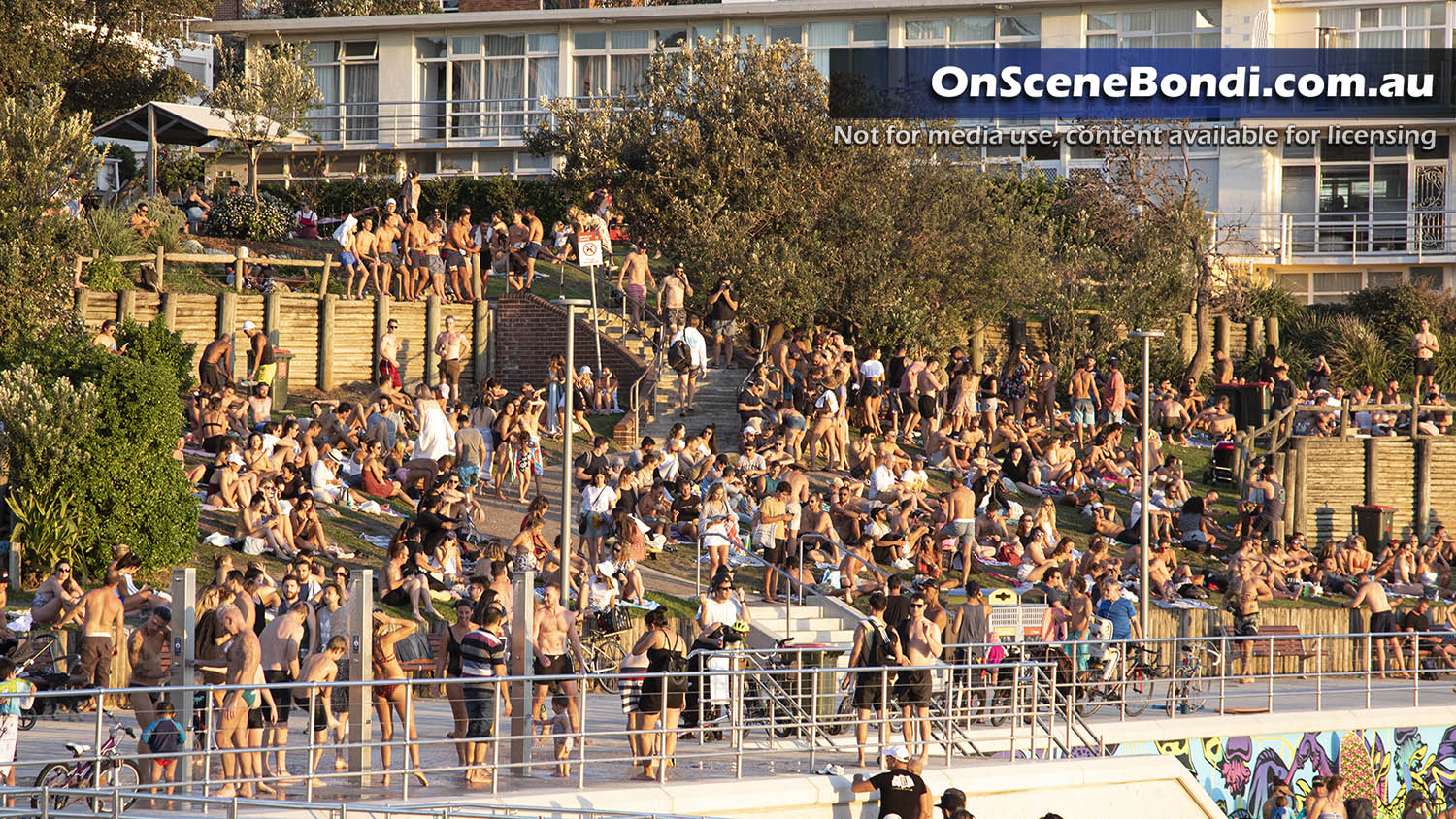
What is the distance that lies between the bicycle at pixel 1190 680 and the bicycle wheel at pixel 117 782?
403 inches

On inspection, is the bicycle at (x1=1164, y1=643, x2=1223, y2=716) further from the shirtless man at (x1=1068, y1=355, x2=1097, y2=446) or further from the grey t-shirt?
the shirtless man at (x1=1068, y1=355, x2=1097, y2=446)

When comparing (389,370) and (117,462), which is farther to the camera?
(389,370)

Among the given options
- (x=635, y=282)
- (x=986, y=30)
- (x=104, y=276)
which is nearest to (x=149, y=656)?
(x=104, y=276)

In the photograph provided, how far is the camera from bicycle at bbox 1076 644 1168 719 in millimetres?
18734

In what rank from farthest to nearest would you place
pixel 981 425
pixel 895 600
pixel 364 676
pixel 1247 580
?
→ pixel 981 425 < pixel 1247 580 < pixel 895 600 < pixel 364 676

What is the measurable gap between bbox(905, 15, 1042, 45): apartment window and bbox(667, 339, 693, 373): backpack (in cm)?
1751

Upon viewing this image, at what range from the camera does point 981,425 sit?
29.9 metres

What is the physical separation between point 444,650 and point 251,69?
101 ft

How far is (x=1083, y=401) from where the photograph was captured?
30969 millimetres

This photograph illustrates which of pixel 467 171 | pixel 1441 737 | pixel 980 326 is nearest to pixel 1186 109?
pixel 980 326

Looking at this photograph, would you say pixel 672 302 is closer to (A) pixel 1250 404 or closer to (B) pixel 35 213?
(B) pixel 35 213

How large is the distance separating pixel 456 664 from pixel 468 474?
995cm

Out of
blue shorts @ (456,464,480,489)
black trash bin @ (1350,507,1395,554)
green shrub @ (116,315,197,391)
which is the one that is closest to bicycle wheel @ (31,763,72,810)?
green shrub @ (116,315,197,391)

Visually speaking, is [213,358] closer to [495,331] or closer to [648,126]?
[495,331]
